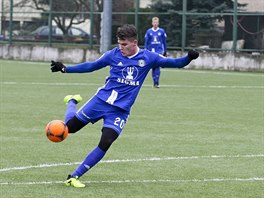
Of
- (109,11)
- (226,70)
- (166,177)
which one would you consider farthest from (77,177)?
(109,11)

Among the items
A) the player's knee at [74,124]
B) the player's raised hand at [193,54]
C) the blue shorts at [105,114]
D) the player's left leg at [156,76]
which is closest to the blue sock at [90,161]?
the blue shorts at [105,114]

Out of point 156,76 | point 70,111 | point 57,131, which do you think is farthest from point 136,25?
Result: point 57,131

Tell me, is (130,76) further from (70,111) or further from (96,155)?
(96,155)

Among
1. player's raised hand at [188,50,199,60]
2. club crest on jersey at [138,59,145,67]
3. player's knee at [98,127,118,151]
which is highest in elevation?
player's raised hand at [188,50,199,60]

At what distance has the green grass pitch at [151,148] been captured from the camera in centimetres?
910

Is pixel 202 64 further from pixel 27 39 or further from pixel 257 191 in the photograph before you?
pixel 257 191

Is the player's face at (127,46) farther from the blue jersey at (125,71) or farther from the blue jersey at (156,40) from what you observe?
the blue jersey at (156,40)

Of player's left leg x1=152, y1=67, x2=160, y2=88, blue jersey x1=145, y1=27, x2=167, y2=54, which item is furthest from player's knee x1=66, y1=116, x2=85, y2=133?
blue jersey x1=145, y1=27, x2=167, y2=54

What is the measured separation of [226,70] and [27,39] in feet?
37.8

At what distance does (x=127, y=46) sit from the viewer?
30.6 feet

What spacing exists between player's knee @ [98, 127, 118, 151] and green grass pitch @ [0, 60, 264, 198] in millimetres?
423

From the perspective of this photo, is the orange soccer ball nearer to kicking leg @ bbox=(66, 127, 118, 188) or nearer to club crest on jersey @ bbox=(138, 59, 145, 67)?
kicking leg @ bbox=(66, 127, 118, 188)

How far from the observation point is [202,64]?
116ft

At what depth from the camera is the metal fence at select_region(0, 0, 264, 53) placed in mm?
34625
